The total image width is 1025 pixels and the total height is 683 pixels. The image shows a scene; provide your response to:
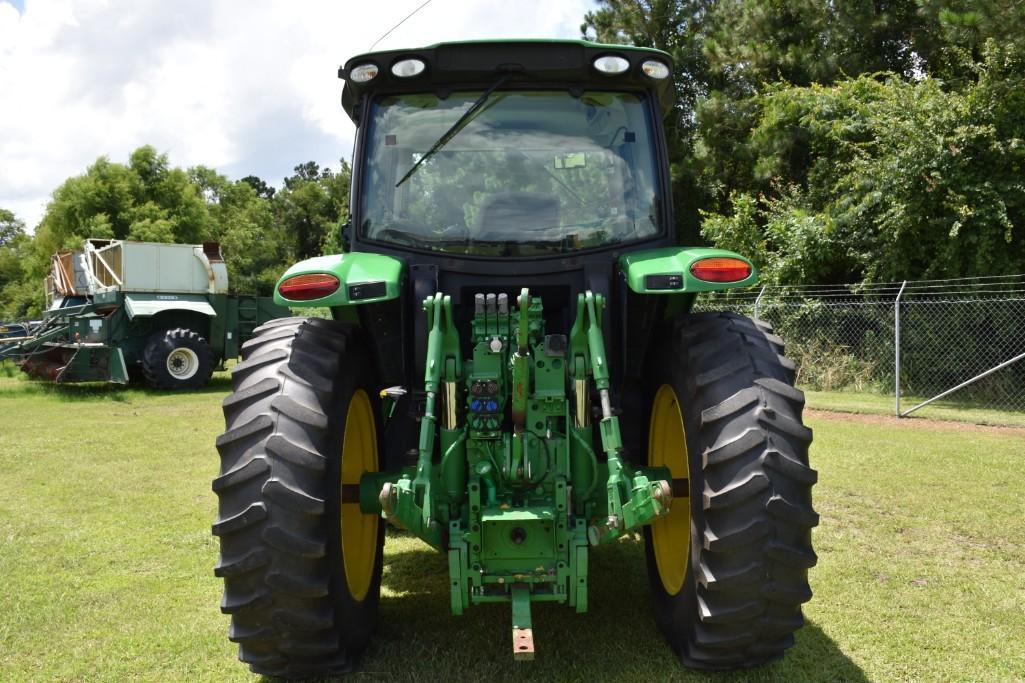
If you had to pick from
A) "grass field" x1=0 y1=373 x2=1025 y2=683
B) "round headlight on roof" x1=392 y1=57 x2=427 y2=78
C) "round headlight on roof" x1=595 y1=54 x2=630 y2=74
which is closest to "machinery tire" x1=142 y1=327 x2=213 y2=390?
"grass field" x1=0 y1=373 x2=1025 y2=683

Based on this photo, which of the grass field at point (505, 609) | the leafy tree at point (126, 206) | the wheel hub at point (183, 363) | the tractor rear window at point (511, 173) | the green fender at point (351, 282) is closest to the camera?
the green fender at point (351, 282)

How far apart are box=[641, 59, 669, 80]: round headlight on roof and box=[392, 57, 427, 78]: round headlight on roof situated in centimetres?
96

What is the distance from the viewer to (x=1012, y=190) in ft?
41.1

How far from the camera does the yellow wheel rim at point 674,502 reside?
347 centimetres

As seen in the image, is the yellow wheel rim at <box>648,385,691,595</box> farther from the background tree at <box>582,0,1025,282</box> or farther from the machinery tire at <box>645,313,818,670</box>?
the background tree at <box>582,0,1025,282</box>

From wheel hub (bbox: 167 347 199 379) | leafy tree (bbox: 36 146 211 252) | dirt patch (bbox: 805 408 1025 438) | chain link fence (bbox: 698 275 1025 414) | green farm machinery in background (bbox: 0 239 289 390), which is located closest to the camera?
dirt patch (bbox: 805 408 1025 438)

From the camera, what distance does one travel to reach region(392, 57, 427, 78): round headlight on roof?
364 cm

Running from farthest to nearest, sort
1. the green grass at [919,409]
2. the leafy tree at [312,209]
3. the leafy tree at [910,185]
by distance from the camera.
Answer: the leafy tree at [312,209]
the leafy tree at [910,185]
the green grass at [919,409]

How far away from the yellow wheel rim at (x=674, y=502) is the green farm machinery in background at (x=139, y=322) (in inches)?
495

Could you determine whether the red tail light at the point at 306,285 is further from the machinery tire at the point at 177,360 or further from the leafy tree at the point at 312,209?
the leafy tree at the point at 312,209

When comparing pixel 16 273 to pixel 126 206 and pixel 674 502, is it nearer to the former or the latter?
pixel 126 206

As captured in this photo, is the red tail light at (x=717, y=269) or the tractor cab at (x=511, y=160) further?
the tractor cab at (x=511, y=160)

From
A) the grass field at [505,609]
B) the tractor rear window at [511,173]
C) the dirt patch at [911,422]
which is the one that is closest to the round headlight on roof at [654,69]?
the tractor rear window at [511,173]

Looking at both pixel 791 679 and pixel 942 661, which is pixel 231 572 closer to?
pixel 791 679
